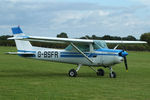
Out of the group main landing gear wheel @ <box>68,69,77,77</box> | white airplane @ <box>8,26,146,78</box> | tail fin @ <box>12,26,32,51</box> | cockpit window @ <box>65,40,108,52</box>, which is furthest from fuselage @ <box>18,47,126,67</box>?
main landing gear wheel @ <box>68,69,77,77</box>

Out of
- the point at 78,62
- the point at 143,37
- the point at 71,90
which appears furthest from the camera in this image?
the point at 143,37

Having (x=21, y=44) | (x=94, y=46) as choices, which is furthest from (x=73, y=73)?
(x=21, y=44)

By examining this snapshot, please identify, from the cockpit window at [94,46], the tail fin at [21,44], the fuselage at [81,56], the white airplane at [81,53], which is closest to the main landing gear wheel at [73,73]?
the white airplane at [81,53]

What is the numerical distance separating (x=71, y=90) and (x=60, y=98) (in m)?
1.63

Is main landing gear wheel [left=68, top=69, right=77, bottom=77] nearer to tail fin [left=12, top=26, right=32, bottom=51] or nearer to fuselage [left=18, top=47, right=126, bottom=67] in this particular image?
fuselage [left=18, top=47, right=126, bottom=67]

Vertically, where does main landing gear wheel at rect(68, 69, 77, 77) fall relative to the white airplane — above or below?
below

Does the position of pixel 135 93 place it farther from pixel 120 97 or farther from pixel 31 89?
pixel 31 89

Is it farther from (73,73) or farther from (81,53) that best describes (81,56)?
(73,73)

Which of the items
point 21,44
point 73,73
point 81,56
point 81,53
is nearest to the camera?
point 73,73

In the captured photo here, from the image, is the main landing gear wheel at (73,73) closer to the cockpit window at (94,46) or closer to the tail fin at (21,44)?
the cockpit window at (94,46)

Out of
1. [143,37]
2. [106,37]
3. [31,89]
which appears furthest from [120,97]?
[143,37]

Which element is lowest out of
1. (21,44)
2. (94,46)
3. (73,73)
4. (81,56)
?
(73,73)

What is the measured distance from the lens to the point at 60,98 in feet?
27.5

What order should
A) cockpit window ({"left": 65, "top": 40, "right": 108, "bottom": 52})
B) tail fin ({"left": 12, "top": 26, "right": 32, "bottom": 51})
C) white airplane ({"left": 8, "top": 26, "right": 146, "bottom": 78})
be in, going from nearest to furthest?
white airplane ({"left": 8, "top": 26, "right": 146, "bottom": 78})
cockpit window ({"left": 65, "top": 40, "right": 108, "bottom": 52})
tail fin ({"left": 12, "top": 26, "right": 32, "bottom": 51})
